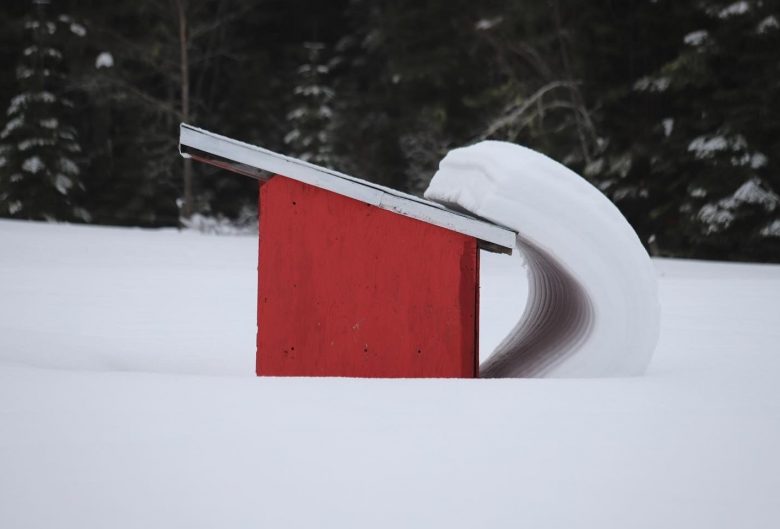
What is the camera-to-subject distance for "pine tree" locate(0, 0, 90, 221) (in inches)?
820

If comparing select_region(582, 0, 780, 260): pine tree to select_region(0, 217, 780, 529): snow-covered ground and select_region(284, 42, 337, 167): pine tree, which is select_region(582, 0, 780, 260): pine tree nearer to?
select_region(284, 42, 337, 167): pine tree

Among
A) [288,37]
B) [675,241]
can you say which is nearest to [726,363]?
[675,241]

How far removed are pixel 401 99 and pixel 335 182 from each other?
22.3 meters

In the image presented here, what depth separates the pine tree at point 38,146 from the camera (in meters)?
20.8

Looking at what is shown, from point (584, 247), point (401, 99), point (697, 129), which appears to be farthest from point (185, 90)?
point (584, 247)

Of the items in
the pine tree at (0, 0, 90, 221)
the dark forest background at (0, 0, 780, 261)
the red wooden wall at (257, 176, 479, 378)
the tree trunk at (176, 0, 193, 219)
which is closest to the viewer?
the red wooden wall at (257, 176, 479, 378)

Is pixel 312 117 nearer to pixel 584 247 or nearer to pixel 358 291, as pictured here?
pixel 358 291

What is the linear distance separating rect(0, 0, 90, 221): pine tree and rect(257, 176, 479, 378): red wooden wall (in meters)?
18.4

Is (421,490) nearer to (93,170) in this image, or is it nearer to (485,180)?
(485,180)

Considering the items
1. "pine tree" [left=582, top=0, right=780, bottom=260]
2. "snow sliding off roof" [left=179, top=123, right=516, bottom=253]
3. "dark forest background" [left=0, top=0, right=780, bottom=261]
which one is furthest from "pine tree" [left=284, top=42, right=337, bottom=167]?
"snow sliding off roof" [left=179, top=123, right=516, bottom=253]

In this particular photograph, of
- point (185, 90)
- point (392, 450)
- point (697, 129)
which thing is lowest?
point (392, 450)

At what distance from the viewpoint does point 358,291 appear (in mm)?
3811

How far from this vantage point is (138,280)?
27.2 feet

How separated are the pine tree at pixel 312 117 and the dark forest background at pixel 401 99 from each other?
7 cm
